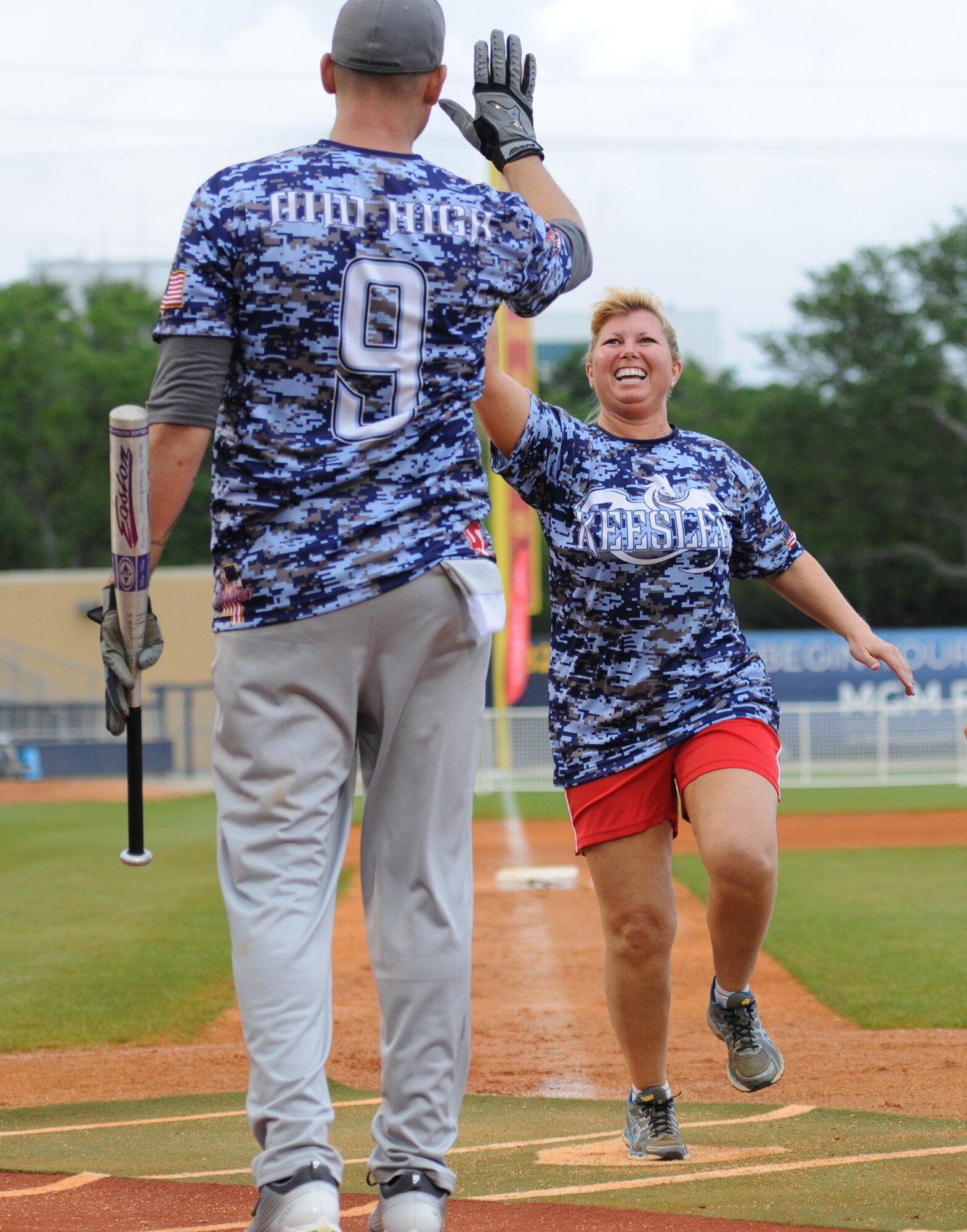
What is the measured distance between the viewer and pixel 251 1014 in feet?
8.11

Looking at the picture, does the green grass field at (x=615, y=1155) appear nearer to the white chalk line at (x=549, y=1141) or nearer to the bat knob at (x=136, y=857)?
the white chalk line at (x=549, y=1141)

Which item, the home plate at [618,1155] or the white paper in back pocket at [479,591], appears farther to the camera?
the home plate at [618,1155]

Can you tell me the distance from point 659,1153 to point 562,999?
3935 millimetres

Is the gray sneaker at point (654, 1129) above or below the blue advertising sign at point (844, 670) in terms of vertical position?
above

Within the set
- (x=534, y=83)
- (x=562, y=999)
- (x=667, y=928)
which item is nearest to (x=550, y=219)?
(x=534, y=83)

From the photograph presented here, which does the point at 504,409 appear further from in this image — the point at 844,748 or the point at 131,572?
the point at 844,748

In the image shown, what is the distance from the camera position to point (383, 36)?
257 cm

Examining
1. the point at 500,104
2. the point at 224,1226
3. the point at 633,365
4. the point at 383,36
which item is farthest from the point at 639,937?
the point at 383,36

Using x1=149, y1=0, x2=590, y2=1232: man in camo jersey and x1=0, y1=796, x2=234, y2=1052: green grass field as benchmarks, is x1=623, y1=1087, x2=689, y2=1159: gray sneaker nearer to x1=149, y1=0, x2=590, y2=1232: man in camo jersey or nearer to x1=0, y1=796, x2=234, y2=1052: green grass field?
x1=149, y1=0, x2=590, y2=1232: man in camo jersey

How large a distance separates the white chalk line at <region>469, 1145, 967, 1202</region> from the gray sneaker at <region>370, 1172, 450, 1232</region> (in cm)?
96

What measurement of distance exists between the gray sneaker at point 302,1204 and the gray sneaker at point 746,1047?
200cm

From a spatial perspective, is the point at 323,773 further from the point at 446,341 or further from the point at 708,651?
the point at 708,651

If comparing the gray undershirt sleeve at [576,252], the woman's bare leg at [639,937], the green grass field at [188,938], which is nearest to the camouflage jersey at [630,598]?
the woman's bare leg at [639,937]

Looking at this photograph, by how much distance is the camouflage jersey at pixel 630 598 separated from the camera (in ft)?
13.0
